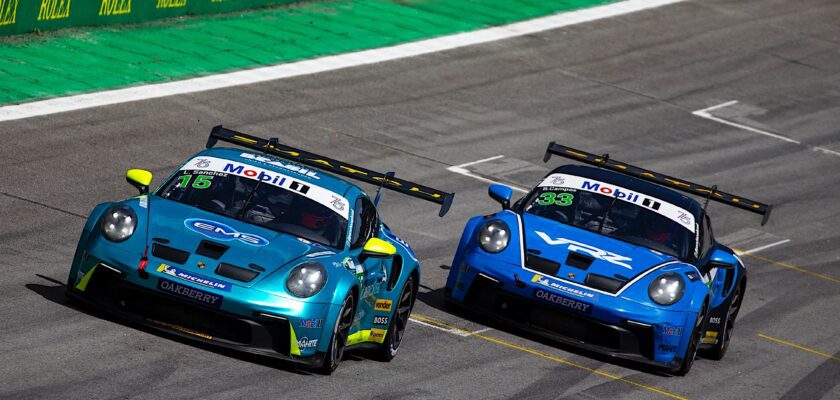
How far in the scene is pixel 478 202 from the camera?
18.2 metres

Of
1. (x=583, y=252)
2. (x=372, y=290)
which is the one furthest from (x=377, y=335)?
(x=583, y=252)

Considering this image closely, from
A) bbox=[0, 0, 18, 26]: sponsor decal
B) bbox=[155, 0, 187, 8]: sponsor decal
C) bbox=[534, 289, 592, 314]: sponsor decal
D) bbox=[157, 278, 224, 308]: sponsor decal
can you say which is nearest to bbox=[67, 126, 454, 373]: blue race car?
bbox=[157, 278, 224, 308]: sponsor decal

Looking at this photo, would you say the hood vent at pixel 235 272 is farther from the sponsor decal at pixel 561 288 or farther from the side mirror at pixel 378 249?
the sponsor decal at pixel 561 288

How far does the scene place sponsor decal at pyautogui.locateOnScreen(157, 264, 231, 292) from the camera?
9602mm

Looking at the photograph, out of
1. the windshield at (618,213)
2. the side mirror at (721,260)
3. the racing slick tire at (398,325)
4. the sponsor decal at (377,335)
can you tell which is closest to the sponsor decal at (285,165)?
the racing slick tire at (398,325)

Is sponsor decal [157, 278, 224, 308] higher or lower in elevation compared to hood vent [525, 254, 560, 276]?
lower

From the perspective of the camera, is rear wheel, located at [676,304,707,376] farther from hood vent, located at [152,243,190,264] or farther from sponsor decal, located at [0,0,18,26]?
sponsor decal, located at [0,0,18,26]

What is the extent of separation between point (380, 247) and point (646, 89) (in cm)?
1755

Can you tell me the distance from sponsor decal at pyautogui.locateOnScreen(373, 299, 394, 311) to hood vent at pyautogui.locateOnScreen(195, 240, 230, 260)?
139cm

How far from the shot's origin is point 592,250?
12391mm

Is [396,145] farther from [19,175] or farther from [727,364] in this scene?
[727,364]

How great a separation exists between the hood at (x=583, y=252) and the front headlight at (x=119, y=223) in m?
3.62

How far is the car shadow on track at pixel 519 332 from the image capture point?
12422 millimetres

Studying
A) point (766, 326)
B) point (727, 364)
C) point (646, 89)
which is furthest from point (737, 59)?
point (727, 364)
